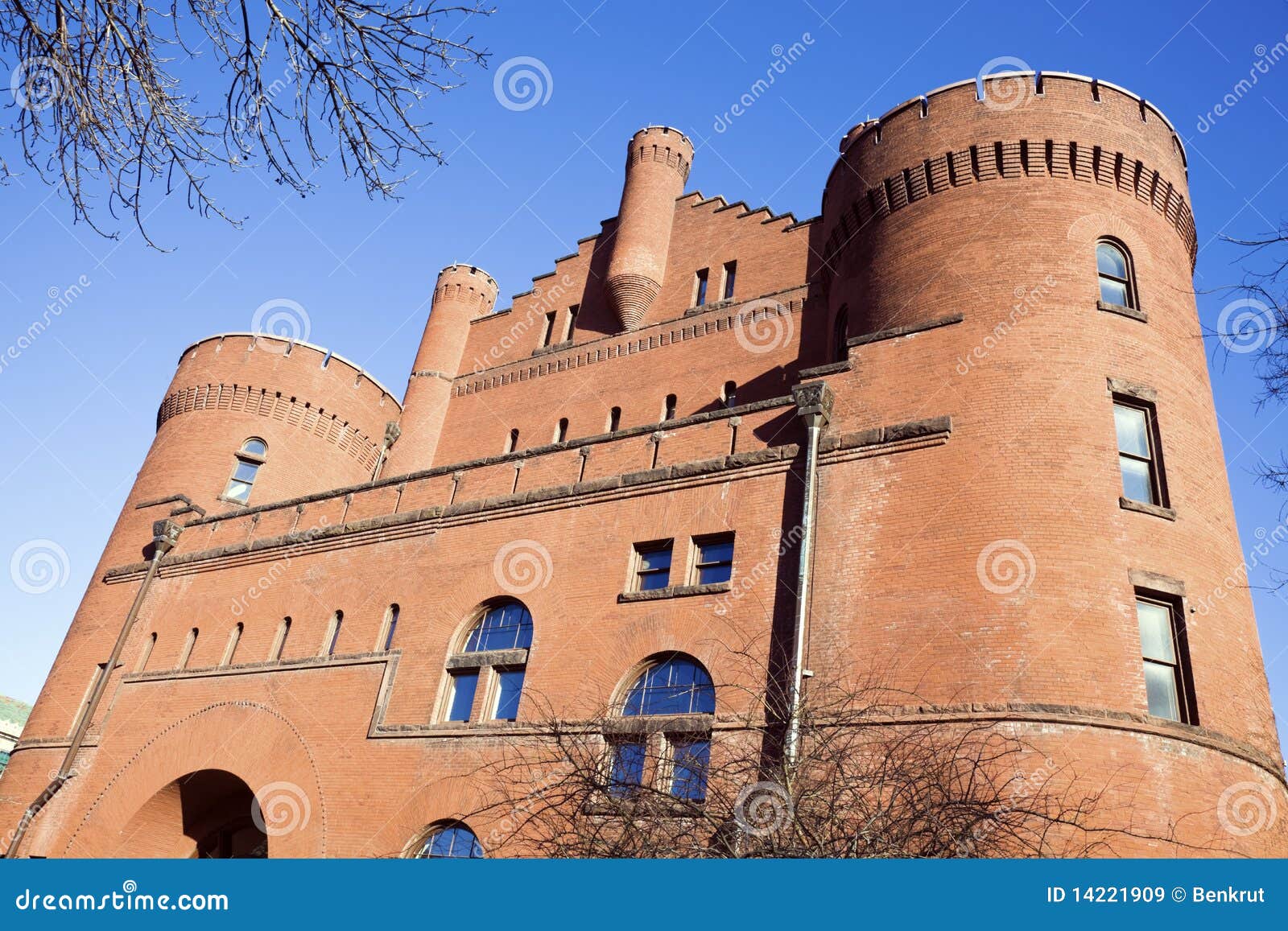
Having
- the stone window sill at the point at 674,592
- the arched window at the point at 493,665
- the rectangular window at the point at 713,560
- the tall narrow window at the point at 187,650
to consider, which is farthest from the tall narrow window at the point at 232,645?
the rectangular window at the point at 713,560

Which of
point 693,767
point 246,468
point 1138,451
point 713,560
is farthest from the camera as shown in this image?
point 246,468

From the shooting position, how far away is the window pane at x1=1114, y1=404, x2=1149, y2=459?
14164mm

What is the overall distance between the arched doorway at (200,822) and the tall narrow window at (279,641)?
2.31 m

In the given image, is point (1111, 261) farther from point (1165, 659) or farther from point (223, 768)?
point (223, 768)

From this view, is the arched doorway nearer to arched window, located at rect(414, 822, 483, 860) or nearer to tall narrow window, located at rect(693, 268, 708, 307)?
arched window, located at rect(414, 822, 483, 860)

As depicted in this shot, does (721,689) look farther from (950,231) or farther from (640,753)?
(950,231)

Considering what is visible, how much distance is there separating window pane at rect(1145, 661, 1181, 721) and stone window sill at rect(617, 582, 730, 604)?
568 cm

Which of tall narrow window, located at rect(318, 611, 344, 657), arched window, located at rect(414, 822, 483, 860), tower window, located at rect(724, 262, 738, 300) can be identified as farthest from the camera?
tower window, located at rect(724, 262, 738, 300)

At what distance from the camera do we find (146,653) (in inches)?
850

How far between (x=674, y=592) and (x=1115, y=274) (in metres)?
9.14

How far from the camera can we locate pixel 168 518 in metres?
23.5

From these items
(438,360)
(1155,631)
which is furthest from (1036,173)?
(438,360)

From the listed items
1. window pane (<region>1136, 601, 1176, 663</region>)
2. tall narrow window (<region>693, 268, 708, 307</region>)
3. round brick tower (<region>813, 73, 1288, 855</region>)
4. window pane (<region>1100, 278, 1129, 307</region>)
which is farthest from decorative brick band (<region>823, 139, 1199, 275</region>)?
window pane (<region>1136, 601, 1176, 663</region>)

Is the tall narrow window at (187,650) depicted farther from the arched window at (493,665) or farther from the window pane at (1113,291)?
the window pane at (1113,291)
